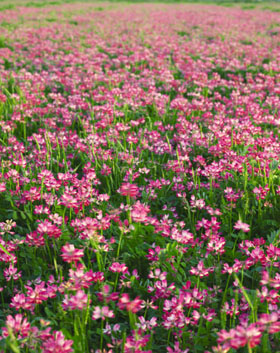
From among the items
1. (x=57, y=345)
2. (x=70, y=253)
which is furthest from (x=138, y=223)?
(x=57, y=345)

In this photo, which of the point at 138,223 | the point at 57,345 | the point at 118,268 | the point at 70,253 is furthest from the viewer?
the point at 138,223

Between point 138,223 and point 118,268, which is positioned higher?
point 138,223

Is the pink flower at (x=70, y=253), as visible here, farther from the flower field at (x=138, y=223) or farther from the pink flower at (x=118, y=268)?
the pink flower at (x=118, y=268)

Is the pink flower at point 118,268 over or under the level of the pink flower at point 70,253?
under

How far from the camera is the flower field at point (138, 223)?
2.03 m

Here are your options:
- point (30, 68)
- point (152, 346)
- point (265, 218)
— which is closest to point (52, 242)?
point (152, 346)

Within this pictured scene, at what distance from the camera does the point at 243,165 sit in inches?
138

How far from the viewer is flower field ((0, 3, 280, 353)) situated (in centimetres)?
203

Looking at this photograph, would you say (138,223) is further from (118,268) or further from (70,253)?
(70,253)

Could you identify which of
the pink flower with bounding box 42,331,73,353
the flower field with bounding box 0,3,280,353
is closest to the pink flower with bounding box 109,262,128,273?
the flower field with bounding box 0,3,280,353

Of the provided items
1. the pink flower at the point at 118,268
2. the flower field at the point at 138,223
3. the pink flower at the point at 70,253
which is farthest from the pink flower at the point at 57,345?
the pink flower at the point at 118,268

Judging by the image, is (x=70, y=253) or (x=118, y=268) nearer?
(x=70, y=253)

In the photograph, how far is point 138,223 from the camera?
276 cm

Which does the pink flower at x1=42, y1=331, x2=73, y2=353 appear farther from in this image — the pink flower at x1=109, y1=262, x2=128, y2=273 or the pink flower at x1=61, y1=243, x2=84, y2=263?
the pink flower at x1=109, y1=262, x2=128, y2=273
